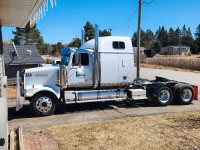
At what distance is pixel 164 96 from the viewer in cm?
1076

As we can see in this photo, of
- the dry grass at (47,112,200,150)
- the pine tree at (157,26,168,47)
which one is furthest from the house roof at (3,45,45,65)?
the pine tree at (157,26,168,47)

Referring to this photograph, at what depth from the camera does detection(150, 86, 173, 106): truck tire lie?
10523 mm

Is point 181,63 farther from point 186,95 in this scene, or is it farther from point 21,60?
point 186,95

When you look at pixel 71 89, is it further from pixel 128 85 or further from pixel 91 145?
pixel 91 145

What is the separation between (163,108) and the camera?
33.7 ft

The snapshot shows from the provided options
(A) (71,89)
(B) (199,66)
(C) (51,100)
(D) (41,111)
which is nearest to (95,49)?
(A) (71,89)

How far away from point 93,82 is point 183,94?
5016 mm

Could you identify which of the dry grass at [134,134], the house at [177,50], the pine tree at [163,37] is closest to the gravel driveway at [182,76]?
the dry grass at [134,134]

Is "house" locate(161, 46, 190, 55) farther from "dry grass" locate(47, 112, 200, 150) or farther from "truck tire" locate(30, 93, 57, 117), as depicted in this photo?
"truck tire" locate(30, 93, 57, 117)

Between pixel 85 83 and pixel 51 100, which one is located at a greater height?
pixel 85 83

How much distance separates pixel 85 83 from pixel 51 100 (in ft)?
5.92

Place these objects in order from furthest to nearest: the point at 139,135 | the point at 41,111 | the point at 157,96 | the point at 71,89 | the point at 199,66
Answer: the point at 199,66, the point at 157,96, the point at 71,89, the point at 41,111, the point at 139,135

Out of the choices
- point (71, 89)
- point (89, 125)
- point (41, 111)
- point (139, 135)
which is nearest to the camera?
point (139, 135)

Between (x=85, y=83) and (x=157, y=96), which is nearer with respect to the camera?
(x=85, y=83)
